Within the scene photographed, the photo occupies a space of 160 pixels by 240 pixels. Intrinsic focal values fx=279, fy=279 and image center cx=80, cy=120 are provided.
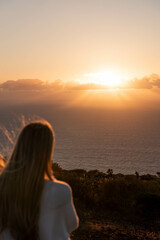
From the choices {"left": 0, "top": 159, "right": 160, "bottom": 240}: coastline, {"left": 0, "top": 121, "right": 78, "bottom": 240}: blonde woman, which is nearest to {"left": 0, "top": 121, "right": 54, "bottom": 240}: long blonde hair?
{"left": 0, "top": 121, "right": 78, "bottom": 240}: blonde woman

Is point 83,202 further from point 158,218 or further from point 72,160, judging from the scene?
point 72,160

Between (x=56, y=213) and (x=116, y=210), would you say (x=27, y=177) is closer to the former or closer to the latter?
(x=56, y=213)

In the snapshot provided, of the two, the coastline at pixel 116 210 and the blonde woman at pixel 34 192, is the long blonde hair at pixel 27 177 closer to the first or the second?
the blonde woman at pixel 34 192

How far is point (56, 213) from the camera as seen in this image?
5.82 ft

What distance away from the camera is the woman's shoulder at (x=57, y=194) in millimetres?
1702

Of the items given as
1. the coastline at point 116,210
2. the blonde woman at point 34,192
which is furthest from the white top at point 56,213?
the coastline at point 116,210

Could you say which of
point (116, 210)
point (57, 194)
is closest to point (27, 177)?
point (57, 194)

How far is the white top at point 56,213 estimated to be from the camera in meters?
1.71

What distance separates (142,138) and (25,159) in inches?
3330

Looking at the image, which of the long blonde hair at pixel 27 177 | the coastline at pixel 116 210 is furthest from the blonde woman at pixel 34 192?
the coastline at pixel 116 210

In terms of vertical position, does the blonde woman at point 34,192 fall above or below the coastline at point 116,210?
above

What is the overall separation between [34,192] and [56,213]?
207 mm

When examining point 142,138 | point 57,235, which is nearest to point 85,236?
point 57,235

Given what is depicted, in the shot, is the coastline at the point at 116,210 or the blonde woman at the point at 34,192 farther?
the coastline at the point at 116,210
